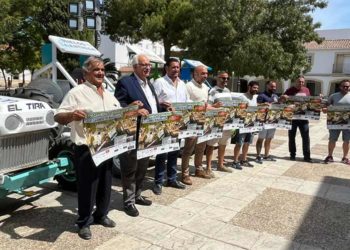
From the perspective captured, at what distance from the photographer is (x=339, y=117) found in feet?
25.6

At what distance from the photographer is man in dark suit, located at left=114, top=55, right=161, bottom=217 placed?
454 cm

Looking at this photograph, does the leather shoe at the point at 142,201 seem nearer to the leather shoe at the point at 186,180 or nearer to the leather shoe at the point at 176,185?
the leather shoe at the point at 176,185

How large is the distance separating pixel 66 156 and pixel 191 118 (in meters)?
1.88

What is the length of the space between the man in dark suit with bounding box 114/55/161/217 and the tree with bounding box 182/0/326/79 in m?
14.2

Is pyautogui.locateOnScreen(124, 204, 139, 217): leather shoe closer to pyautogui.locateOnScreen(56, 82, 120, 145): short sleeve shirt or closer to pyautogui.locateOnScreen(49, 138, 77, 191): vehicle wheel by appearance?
pyautogui.locateOnScreen(49, 138, 77, 191): vehicle wheel

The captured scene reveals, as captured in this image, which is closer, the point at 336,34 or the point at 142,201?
the point at 142,201

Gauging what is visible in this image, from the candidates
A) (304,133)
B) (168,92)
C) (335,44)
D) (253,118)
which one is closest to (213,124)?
(168,92)

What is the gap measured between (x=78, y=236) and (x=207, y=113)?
2.85 metres

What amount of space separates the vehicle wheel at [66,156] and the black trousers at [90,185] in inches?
35.1

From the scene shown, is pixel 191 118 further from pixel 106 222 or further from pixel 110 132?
pixel 106 222

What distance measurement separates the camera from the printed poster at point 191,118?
537 cm

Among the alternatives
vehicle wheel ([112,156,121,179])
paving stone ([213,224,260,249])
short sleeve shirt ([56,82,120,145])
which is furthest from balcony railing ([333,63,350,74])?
short sleeve shirt ([56,82,120,145])

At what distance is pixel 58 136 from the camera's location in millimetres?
5215

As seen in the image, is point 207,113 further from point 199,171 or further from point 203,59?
point 203,59
